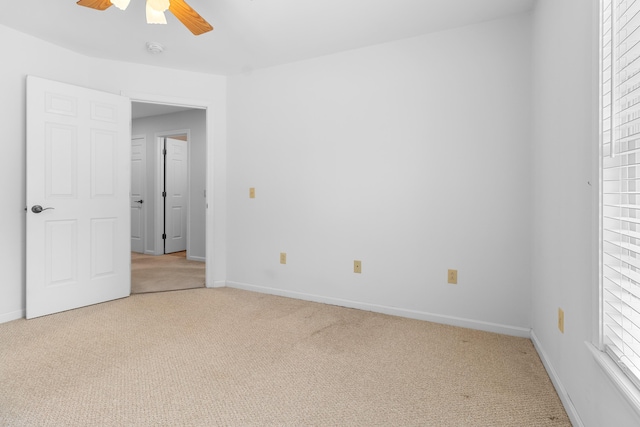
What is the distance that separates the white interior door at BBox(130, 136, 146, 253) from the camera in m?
6.46

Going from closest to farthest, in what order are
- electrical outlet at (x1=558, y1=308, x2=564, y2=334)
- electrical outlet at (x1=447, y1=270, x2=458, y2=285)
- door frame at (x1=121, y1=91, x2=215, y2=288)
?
1. electrical outlet at (x1=558, y1=308, x2=564, y2=334)
2. electrical outlet at (x1=447, y1=270, x2=458, y2=285)
3. door frame at (x1=121, y1=91, x2=215, y2=288)

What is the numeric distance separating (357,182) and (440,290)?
1.14 m

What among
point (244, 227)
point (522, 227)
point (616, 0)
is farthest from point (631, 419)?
point (244, 227)

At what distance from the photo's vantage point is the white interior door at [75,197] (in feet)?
9.80

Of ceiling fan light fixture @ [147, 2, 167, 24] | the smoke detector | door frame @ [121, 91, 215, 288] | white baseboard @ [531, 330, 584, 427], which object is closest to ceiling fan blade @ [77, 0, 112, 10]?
ceiling fan light fixture @ [147, 2, 167, 24]

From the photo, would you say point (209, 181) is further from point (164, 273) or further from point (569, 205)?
point (569, 205)

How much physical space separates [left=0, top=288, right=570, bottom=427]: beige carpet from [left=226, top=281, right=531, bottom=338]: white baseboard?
0.08 meters

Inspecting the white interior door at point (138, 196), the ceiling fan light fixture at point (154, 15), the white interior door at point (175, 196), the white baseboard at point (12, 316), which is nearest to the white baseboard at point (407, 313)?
the white baseboard at point (12, 316)

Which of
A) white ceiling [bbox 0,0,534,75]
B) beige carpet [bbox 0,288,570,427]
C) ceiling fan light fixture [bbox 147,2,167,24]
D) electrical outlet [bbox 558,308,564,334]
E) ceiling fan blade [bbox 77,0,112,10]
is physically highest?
white ceiling [bbox 0,0,534,75]

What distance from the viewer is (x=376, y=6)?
8.39 ft

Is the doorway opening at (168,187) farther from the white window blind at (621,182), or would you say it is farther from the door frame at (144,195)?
the white window blind at (621,182)

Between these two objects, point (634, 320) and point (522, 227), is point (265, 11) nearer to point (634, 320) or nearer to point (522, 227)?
point (522, 227)

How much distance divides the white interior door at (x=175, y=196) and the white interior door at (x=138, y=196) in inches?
16.4

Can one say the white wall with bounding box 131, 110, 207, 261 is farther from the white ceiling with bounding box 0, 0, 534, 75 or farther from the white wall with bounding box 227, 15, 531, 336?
the white ceiling with bounding box 0, 0, 534, 75
